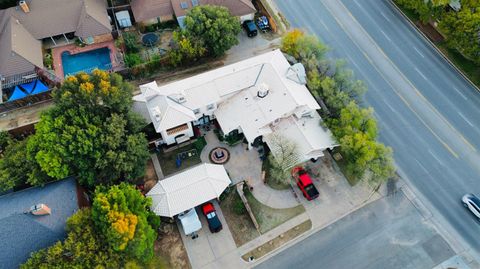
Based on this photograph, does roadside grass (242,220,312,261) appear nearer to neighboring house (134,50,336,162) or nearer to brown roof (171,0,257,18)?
neighboring house (134,50,336,162)

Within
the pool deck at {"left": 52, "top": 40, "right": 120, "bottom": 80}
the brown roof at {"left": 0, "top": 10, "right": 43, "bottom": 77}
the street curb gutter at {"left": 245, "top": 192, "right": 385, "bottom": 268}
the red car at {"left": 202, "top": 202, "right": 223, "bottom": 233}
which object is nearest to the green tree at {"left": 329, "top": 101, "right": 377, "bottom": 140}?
the street curb gutter at {"left": 245, "top": 192, "right": 385, "bottom": 268}

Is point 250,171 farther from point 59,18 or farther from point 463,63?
point 463,63

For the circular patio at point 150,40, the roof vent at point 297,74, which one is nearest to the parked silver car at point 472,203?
the roof vent at point 297,74

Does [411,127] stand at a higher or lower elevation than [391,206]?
higher

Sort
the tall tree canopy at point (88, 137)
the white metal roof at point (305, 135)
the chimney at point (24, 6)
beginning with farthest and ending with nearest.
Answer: the chimney at point (24, 6)
the white metal roof at point (305, 135)
the tall tree canopy at point (88, 137)

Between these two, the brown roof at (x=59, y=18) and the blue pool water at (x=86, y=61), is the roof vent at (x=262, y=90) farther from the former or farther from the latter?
the brown roof at (x=59, y=18)

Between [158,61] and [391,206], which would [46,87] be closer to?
[158,61]

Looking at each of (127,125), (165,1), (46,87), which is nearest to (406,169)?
(127,125)
